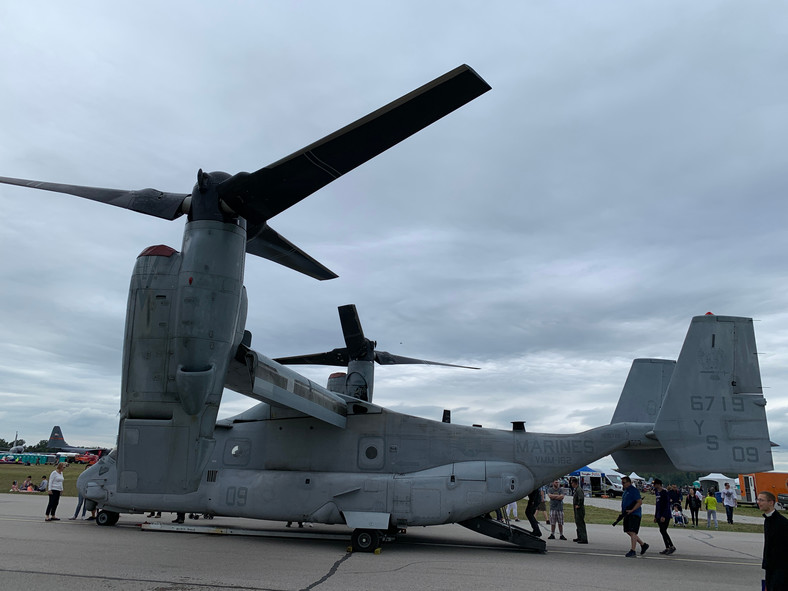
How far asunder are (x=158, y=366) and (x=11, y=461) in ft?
295

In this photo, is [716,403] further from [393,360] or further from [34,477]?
[34,477]

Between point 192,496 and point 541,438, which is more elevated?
point 541,438

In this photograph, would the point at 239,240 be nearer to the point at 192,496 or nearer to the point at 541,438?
the point at 192,496

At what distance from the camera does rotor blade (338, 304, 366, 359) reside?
15406mm

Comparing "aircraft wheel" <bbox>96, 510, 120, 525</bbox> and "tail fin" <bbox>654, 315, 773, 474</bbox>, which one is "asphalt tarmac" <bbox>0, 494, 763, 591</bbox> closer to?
"aircraft wheel" <bbox>96, 510, 120, 525</bbox>

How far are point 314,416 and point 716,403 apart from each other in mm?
8147

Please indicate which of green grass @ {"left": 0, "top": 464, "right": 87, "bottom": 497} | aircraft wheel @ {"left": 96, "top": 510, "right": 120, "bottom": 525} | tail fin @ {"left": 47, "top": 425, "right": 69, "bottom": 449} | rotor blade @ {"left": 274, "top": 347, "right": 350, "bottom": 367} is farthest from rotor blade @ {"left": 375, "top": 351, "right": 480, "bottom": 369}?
tail fin @ {"left": 47, "top": 425, "right": 69, "bottom": 449}

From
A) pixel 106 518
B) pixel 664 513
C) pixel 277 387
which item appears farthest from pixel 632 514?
pixel 106 518

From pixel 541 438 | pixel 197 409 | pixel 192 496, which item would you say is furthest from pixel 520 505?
pixel 197 409

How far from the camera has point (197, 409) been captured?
318 inches

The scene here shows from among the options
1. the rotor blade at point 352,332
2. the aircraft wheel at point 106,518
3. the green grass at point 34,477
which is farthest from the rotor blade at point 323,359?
the green grass at point 34,477

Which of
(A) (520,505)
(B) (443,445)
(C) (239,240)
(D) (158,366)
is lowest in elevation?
(A) (520,505)

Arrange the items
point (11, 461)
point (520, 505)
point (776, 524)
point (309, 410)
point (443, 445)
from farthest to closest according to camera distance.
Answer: point (11, 461) < point (520, 505) < point (443, 445) < point (309, 410) < point (776, 524)

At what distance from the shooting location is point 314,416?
38.3 feet
